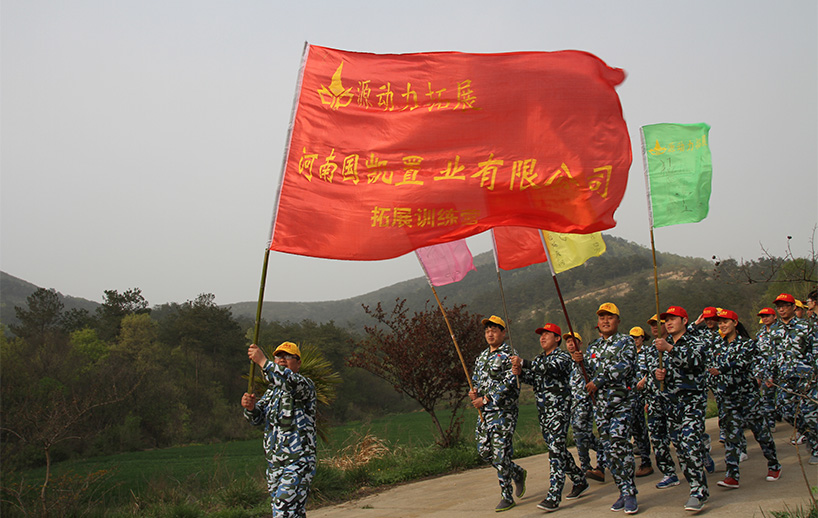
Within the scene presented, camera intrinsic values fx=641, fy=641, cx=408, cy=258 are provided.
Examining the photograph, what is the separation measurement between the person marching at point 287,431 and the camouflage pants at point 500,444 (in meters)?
2.18

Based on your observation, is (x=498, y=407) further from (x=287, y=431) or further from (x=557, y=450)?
(x=287, y=431)

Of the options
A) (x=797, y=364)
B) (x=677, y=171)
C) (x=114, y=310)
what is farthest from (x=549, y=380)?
(x=114, y=310)

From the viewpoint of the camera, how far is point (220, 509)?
8836 mm

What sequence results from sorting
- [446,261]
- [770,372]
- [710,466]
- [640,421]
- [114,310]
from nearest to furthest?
[710,466], [770,372], [640,421], [446,261], [114,310]

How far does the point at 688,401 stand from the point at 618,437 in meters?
0.79

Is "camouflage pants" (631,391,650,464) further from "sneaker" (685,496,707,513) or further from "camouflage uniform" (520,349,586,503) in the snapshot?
"sneaker" (685,496,707,513)

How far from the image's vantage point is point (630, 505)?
20.6ft

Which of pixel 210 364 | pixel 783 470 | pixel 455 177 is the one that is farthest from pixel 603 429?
pixel 210 364

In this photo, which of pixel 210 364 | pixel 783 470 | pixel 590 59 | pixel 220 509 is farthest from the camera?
pixel 210 364

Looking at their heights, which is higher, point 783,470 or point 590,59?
point 590,59

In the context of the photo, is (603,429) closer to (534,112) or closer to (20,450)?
(534,112)

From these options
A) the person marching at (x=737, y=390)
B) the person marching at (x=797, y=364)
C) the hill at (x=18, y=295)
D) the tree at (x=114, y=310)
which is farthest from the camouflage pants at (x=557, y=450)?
the hill at (x=18, y=295)

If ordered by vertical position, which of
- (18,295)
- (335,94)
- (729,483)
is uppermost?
(18,295)

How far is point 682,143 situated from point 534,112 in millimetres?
2113
